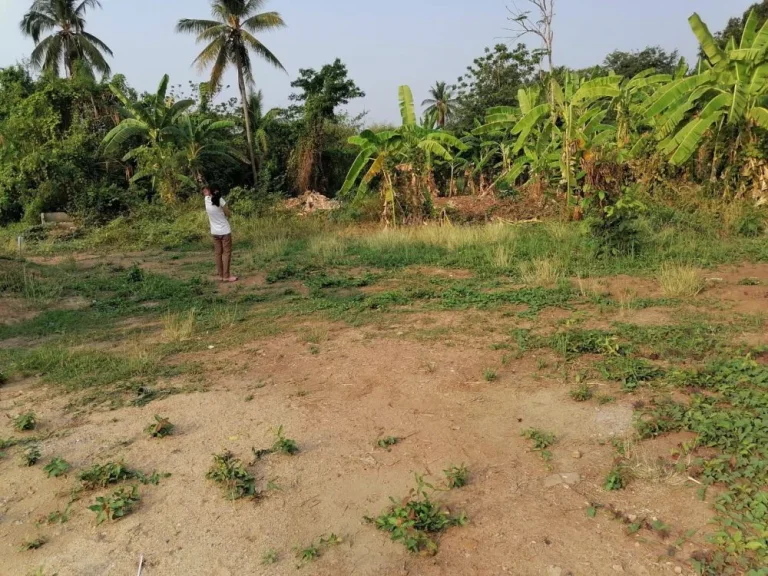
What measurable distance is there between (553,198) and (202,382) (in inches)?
400

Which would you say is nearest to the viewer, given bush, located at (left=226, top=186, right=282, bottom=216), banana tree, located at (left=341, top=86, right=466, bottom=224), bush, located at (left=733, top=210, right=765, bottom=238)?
bush, located at (left=733, top=210, right=765, bottom=238)

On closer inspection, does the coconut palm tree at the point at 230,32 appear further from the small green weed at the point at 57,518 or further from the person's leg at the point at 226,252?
the small green weed at the point at 57,518

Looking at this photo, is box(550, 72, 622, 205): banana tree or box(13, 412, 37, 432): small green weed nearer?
box(13, 412, 37, 432): small green weed

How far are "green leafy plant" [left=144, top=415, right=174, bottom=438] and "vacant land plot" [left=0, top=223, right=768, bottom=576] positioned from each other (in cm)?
2

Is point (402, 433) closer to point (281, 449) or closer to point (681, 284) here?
point (281, 449)

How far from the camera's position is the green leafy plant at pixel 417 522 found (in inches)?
104

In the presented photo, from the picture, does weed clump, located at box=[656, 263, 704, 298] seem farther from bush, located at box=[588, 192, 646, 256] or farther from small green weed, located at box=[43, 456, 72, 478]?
small green weed, located at box=[43, 456, 72, 478]

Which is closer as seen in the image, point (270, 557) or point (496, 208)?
point (270, 557)

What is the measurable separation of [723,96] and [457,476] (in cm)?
1047

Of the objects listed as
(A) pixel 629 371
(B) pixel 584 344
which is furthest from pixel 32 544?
(B) pixel 584 344

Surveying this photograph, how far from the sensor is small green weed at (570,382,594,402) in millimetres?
3922

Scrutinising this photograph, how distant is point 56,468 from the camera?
11.1ft

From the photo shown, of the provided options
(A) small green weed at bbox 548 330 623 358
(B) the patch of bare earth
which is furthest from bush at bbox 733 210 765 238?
(B) the patch of bare earth

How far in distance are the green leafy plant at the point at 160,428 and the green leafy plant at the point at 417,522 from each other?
5.48 feet
